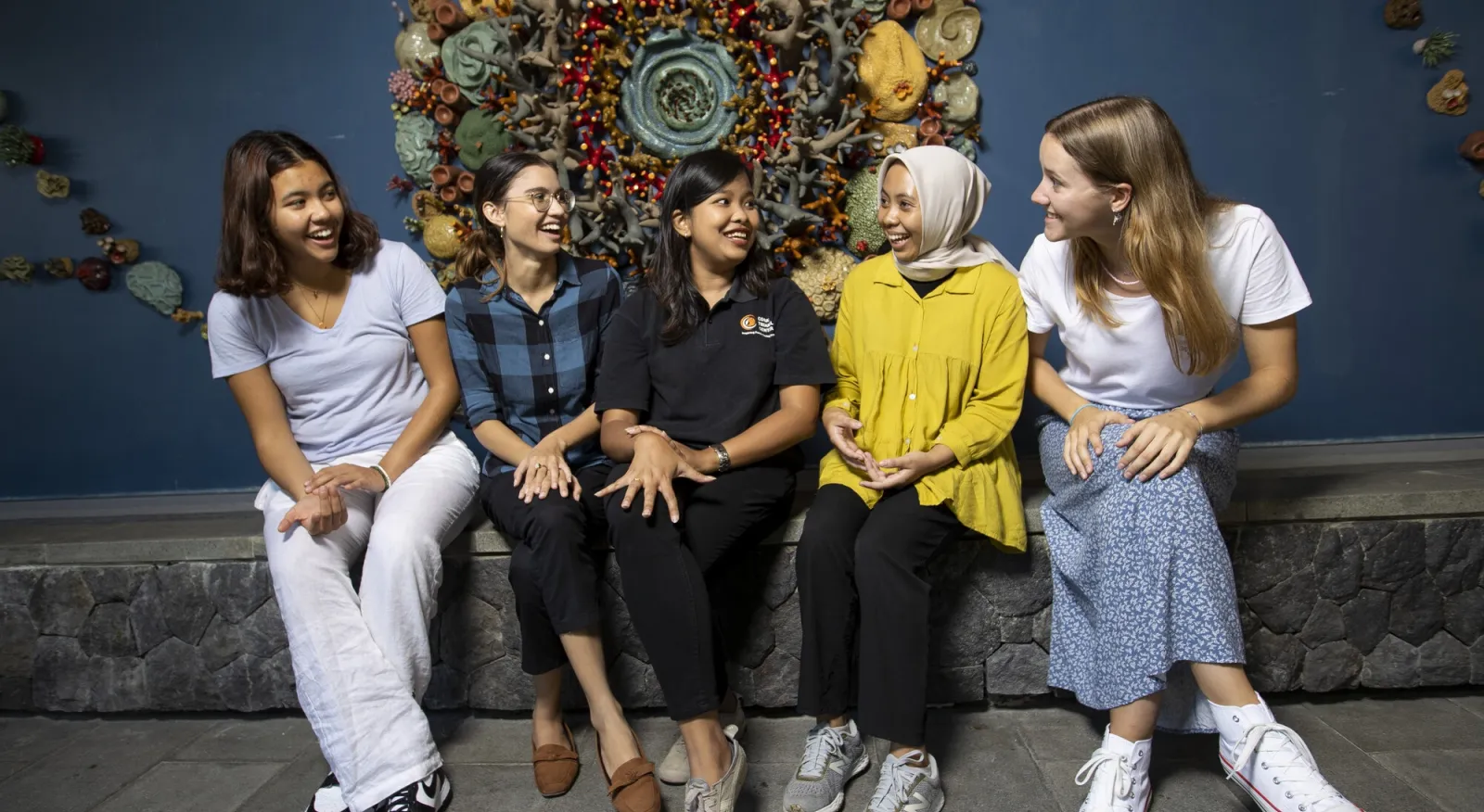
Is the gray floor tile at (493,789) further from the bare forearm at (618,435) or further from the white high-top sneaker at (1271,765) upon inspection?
the white high-top sneaker at (1271,765)

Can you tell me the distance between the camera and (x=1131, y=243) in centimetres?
159

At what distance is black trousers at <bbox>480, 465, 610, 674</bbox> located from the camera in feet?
5.64

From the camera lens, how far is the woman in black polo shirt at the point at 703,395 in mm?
1691

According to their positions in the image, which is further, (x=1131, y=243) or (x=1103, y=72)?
(x=1103, y=72)

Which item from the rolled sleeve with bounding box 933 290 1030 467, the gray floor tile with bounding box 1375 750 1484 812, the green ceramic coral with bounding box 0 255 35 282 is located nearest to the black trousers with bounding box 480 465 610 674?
the rolled sleeve with bounding box 933 290 1030 467

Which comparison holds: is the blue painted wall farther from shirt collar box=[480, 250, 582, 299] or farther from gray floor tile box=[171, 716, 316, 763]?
gray floor tile box=[171, 716, 316, 763]

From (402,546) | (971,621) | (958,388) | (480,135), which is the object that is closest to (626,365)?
(402,546)

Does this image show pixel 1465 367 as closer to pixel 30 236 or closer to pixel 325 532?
pixel 325 532

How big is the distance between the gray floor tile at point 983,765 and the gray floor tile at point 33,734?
179 centimetres

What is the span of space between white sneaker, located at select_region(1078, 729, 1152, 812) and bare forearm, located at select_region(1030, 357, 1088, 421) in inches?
23.1

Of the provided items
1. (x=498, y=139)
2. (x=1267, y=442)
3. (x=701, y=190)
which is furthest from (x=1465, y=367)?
(x=498, y=139)

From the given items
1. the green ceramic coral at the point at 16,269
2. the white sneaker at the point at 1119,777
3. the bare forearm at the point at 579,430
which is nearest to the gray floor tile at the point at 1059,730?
the white sneaker at the point at 1119,777

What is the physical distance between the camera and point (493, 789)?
1799 mm

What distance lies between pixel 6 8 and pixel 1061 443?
316cm
